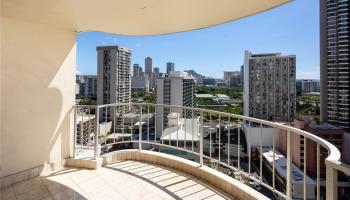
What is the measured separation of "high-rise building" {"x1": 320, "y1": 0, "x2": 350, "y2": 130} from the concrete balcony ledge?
21450 mm

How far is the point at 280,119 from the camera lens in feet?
100

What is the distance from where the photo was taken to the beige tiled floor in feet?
9.00

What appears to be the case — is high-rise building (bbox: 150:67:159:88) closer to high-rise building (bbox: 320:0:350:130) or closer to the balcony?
high-rise building (bbox: 320:0:350:130)

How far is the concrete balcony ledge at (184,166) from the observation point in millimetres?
2654

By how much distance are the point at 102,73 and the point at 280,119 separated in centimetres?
2425

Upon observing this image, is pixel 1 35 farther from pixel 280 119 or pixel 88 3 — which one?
pixel 280 119

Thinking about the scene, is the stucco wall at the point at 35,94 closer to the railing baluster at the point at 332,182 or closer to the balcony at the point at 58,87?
the balcony at the point at 58,87

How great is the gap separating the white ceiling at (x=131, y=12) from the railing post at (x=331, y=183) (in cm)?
193

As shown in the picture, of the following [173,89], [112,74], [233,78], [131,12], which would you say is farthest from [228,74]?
[131,12]

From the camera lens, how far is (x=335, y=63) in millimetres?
21641

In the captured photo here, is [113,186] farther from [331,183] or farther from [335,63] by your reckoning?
[335,63]

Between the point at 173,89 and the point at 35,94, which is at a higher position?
the point at 173,89

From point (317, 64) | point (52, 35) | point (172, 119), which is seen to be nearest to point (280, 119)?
point (317, 64)

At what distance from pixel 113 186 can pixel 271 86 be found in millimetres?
31083
